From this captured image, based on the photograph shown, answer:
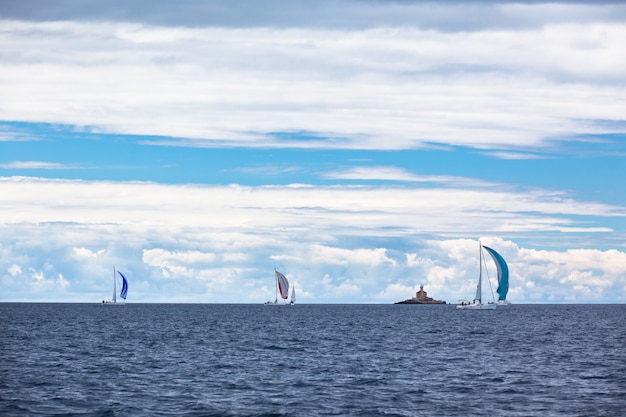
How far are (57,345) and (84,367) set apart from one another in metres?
23.5

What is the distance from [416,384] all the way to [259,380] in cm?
1009

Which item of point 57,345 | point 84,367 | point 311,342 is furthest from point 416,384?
point 57,345

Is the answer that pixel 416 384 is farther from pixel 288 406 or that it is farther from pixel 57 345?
pixel 57 345

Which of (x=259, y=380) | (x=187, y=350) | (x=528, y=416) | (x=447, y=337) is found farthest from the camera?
(x=447, y=337)

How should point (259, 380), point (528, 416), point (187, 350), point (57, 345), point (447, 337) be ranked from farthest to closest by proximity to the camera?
point (447, 337) < point (57, 345) < point (187, 350) < point (259, 380) < point (528, 416)

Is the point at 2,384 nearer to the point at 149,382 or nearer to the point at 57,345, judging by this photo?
the point at 149,382

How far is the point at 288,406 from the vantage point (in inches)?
1608

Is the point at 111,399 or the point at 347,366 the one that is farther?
the point at 347,366

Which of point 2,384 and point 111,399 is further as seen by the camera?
point 2,384

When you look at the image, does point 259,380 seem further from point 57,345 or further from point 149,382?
point 57,345

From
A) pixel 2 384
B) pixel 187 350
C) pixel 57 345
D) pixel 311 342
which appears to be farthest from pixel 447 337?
pixel 2 384

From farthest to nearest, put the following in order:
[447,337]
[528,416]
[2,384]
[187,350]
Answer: [447,337] → [187,350] → [2,384] → [528,416]

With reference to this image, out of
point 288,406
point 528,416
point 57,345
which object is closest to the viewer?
point 528,416

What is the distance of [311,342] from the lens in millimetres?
86875
